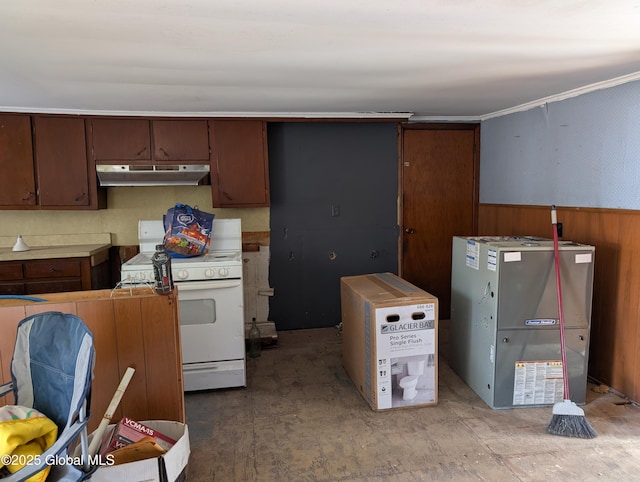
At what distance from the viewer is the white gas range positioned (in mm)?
2928

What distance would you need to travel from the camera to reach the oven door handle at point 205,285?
2.90 metres

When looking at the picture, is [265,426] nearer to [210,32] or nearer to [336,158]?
[210,32]

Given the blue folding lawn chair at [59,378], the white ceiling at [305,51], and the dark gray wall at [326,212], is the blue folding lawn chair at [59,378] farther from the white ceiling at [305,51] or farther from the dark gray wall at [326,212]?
the dark gray wall at [326,212]

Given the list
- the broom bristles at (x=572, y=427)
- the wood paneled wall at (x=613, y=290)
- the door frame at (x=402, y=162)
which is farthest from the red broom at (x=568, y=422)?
the door frame at (x=402, y=162)

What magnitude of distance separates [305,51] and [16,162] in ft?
9.25

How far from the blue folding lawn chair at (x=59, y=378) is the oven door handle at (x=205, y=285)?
1257 millimetres

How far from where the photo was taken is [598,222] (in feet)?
9.65

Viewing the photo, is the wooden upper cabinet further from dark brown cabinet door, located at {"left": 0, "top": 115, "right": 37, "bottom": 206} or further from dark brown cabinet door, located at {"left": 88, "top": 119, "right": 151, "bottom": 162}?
dark brown cabinet door, located at {"left": 0, "top": 115, "right": 37, "bottom": 206}

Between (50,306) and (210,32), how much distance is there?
4.50 ft

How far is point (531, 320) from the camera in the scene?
2627mm

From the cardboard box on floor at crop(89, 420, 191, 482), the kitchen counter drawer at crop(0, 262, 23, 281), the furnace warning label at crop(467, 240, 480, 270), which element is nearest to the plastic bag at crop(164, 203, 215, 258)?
the kitchen counter drawer at crop(0, 262, 23, 281)

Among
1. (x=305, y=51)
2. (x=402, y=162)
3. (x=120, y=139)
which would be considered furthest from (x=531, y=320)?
(x=120, y=139)

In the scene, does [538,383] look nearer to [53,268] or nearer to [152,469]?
[152,469]

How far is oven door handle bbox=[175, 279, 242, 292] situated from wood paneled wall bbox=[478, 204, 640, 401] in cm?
243
